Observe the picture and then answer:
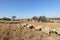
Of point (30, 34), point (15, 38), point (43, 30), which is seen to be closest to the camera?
point (15, 38)

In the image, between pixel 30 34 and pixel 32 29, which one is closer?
pixel 30 34

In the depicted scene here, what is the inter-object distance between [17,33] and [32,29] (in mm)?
2712

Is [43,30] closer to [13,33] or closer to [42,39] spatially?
[42,39]

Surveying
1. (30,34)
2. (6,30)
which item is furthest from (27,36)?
(6,30)

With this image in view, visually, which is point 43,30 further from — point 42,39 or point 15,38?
point 15,38

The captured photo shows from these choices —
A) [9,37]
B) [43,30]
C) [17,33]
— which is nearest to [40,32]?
[43,30]

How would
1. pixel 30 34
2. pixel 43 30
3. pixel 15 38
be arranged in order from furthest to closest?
pixel 43 30, pixel 30 34, pixel 15 38

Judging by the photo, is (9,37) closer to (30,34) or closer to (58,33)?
(30,34)

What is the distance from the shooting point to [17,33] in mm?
16672

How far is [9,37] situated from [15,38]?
0.80 m

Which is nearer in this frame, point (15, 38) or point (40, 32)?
point (15, 38)

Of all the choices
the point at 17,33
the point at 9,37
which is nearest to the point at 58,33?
the point at 17,33

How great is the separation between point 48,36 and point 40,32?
5.18ft

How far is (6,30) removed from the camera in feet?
57.7
